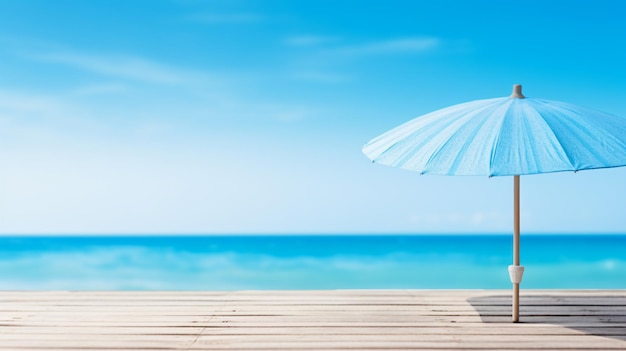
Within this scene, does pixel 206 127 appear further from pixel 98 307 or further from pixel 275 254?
pixel 98 307

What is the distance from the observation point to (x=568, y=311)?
348 cm

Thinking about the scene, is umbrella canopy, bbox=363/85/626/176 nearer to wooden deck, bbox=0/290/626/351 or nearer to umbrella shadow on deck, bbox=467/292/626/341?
wooden deck, bbox=0/290/626/351

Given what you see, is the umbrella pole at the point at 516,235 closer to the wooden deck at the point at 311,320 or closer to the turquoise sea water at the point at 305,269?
the wooden deck at the point at 311,320

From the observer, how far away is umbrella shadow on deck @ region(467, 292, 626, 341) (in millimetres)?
3127

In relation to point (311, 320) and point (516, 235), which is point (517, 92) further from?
point (311, 320)

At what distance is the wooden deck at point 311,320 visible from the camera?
9.12ft

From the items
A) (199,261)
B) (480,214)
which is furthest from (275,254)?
(480,214)

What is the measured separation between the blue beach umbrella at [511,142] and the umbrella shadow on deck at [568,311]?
0.72 ft

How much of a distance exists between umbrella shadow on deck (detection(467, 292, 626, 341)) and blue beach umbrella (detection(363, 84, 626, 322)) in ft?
0.72

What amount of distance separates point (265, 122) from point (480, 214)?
60.1ft

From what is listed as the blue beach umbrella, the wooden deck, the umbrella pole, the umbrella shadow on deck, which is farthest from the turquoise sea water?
the blue beach umbrella

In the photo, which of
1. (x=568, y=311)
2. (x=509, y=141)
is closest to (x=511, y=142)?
(x=509, y=141)

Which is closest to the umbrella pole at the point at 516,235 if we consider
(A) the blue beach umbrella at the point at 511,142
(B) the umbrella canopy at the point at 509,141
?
(A) the blue beach umbrella at the point at 511,142

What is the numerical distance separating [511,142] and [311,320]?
52.5 inches
